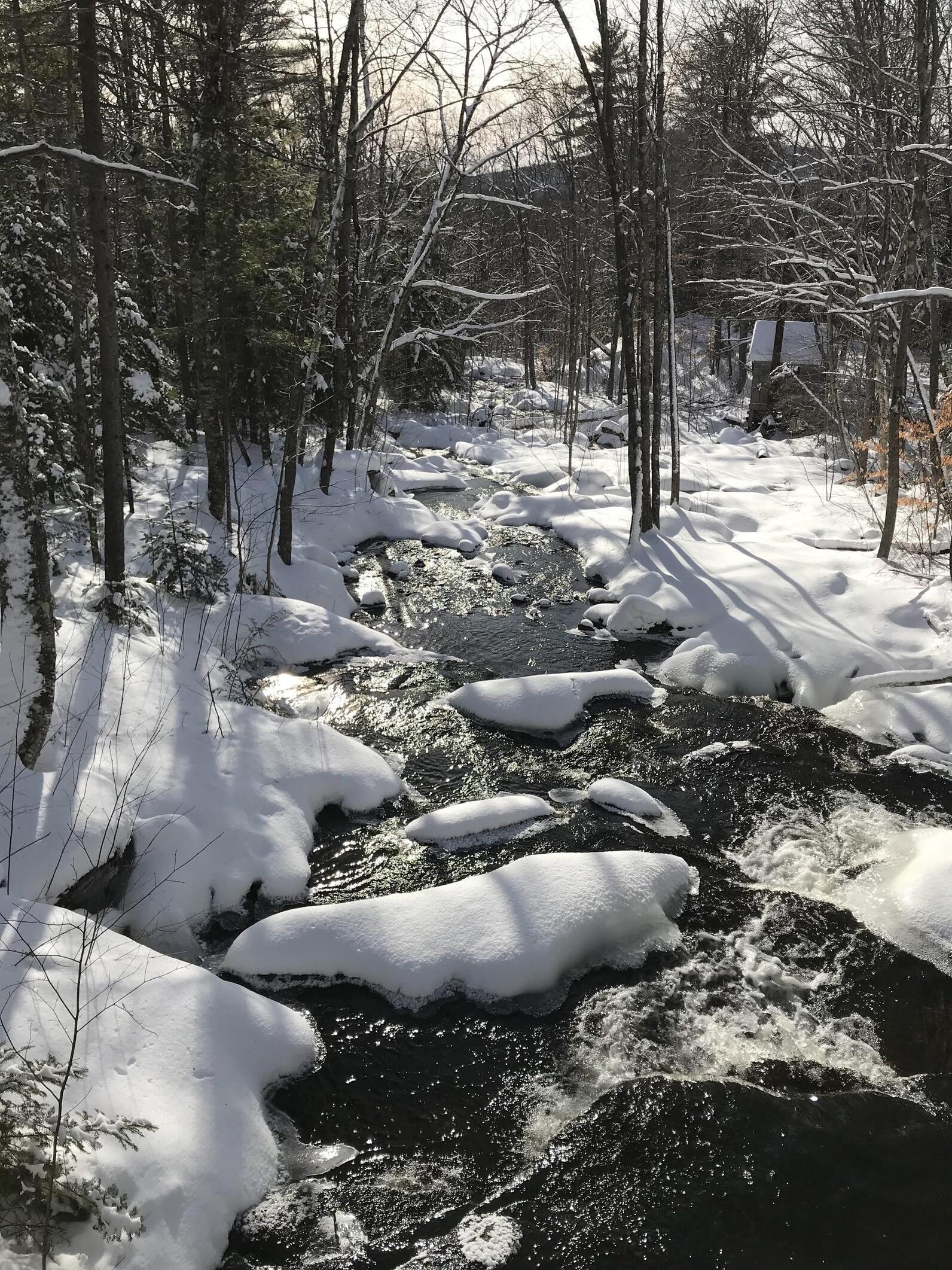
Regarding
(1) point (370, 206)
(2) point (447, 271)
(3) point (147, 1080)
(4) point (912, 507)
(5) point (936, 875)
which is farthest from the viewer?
(2) point (447, 271)

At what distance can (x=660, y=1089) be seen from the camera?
3.87m

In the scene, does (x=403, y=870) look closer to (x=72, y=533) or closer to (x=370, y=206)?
(x=72, y=533)

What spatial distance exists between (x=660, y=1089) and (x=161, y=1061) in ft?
7.56

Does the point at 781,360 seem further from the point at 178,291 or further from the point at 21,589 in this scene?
the point at 21,589

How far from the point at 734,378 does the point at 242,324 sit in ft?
68.2

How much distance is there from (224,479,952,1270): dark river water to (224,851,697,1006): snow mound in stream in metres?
0.14

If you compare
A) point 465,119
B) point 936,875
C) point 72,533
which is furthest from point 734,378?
point 936,875

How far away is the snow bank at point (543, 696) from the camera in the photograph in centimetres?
749

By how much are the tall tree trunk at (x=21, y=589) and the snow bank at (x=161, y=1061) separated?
4.70 feet

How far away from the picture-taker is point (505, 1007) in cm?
441

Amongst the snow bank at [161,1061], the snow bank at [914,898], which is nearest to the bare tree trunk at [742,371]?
the snow bank at [914,898]

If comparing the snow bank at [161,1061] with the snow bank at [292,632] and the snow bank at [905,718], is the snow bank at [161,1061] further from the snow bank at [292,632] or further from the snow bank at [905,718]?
the snow bank at [905,718]

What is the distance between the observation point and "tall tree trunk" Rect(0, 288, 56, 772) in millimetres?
4594

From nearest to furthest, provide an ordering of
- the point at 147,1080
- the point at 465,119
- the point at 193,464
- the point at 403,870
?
the point at 147,1080 → the point at 403,870 → the point at 465,119 → the point at 193,464
